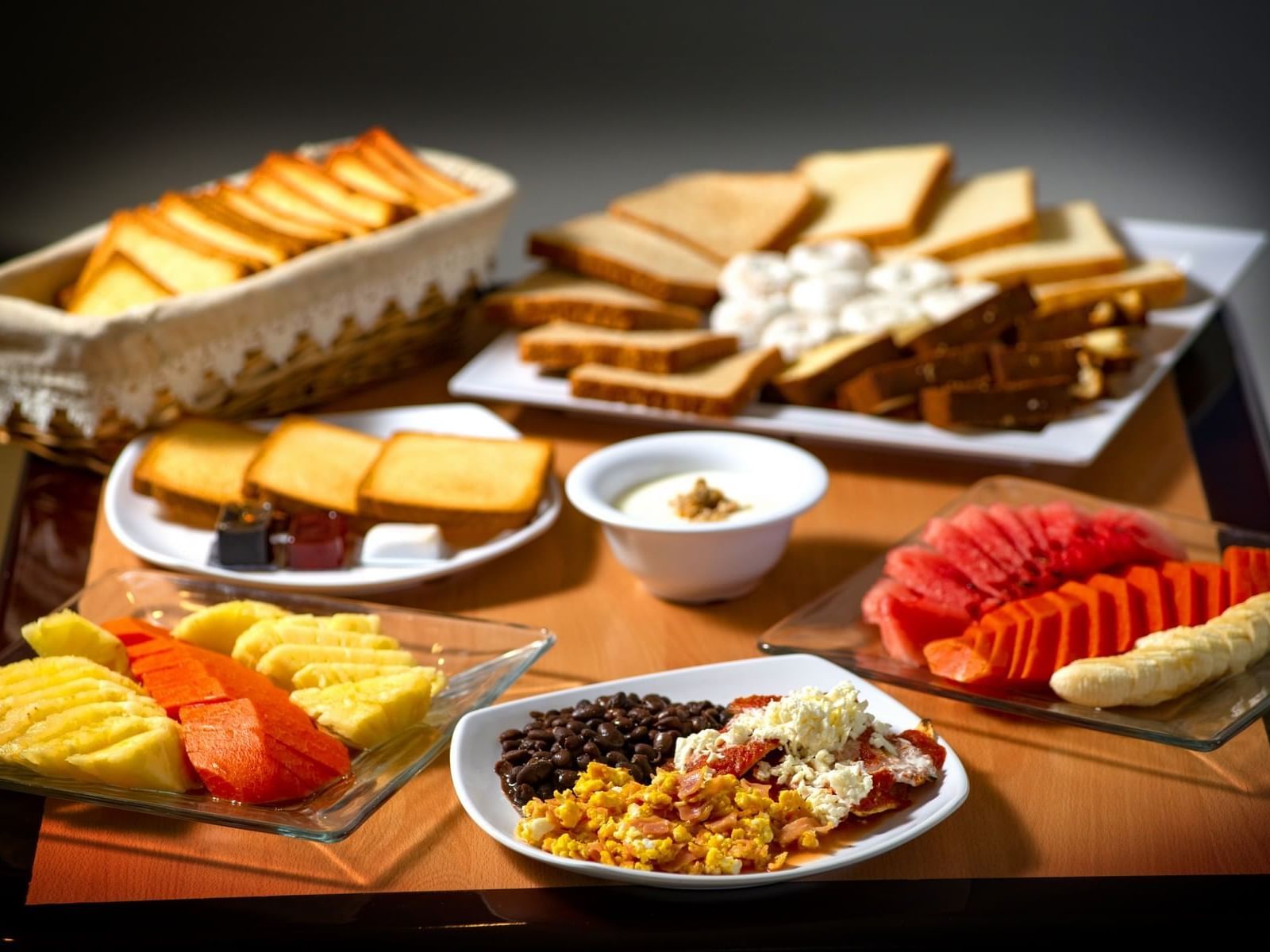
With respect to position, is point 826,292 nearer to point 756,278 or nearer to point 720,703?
point 756,278

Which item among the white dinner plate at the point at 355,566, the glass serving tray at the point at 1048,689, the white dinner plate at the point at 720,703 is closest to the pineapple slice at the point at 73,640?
the white dinner plate at the point at 355,566

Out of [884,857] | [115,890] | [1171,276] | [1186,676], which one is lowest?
[115,890]

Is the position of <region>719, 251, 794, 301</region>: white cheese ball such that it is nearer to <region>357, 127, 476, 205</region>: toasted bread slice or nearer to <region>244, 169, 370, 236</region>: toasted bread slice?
<region>357, 127, 476, 205</region>: toasted bread slice

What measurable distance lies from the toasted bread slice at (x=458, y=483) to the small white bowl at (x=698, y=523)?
0.17 m

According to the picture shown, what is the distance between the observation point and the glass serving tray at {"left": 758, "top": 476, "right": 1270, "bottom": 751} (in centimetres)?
171

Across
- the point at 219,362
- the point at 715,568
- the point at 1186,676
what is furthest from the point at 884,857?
the point at 219,362

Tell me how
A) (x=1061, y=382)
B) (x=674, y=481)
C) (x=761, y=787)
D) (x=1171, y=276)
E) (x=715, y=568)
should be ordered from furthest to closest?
1. (x=1171, y=276)
2. (x=1061, y=382)
3. (x=674, y=481)
4. (x=715, y=568)
5. (x=761, y=787)

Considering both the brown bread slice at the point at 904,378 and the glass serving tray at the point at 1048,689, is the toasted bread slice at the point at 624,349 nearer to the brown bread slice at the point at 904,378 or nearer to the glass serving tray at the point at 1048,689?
the brown bread slice at the point at 904,378

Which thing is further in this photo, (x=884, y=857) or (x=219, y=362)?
(x=219, y=362)

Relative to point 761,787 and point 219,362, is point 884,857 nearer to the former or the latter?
point 761,787

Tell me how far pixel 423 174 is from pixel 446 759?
1.68m

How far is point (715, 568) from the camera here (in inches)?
82.4

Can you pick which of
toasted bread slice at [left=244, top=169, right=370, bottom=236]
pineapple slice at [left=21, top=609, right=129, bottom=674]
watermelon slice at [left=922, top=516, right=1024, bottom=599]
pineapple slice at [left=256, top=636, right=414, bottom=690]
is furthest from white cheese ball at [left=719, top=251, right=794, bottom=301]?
pineapple slice at [left=21, top=609, right=129, bottom=674]

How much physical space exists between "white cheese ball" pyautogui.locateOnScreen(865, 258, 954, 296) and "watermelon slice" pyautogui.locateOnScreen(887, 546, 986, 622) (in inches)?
42.5
